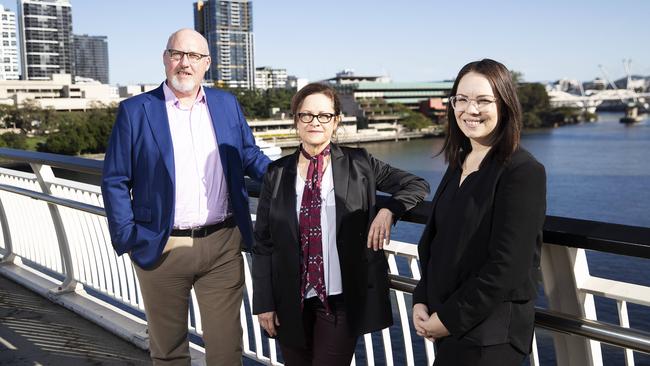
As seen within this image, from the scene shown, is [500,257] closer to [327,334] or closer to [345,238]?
[345,238]

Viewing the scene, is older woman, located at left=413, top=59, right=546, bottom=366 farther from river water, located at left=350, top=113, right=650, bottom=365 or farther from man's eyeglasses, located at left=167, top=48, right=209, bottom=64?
river water, located at left=350, top=113, right=650, bottom=365

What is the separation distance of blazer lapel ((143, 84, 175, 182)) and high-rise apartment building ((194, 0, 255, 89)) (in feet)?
463

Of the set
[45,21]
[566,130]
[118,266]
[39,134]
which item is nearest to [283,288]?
[118,266]

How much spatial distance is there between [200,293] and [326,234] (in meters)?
0.77

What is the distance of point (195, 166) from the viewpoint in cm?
231

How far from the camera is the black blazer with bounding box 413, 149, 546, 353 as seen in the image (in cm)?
136

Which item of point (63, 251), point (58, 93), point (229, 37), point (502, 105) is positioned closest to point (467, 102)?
point (502, 105)

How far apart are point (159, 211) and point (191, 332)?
120cm

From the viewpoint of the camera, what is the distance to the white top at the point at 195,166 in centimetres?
230

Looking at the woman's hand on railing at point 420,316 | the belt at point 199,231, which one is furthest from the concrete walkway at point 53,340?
the woman's hand on railing at point 420,316

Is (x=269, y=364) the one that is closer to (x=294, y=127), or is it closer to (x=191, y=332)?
(x=191, y=332)

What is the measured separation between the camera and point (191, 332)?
3.25 m

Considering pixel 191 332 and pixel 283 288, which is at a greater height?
pixel 283 288

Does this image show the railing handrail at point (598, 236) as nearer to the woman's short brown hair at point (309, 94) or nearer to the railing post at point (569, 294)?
the railing post at point (569, 294)
